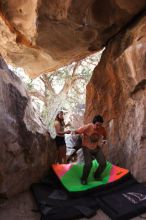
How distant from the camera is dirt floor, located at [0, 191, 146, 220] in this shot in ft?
13.2

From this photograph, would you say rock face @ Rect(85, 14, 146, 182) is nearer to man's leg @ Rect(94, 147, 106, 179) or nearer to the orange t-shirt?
man's leg @ Rect(94, 147, 106, 179)

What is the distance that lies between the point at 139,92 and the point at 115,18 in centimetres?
201

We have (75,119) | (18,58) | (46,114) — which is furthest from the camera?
(75,119)

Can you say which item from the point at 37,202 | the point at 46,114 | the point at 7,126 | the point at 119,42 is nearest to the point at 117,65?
the point at 119,42

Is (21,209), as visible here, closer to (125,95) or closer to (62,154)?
(62,154)

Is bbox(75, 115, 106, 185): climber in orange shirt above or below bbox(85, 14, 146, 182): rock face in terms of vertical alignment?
below

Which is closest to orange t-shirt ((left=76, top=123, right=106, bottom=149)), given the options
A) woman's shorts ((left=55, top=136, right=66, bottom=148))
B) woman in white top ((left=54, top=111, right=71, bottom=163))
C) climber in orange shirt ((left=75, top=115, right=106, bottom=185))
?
climber in orange shirt ((left=75, top=115, right=106, bottom=185))

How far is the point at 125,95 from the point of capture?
6.27 meters

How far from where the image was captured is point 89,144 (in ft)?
17.5

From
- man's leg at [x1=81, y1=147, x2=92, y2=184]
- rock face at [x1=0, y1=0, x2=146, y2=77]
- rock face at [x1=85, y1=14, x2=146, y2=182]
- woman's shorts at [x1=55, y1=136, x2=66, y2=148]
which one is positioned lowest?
man's leg at [x1=81, y1=147, x2=92, y2=184]

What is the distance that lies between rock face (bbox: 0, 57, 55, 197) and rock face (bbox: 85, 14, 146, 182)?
1.56 m

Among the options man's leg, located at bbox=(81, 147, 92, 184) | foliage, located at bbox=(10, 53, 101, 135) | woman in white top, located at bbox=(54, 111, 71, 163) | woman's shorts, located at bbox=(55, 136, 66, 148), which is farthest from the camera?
foliage, located at bbox=(10, 53, 101, 135)

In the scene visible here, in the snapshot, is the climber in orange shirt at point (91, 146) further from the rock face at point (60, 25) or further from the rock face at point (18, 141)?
the rock face at point (60, 25)

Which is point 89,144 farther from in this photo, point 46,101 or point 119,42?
point 46,101
